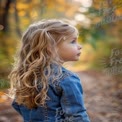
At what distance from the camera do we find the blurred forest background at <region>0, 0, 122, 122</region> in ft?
17.0

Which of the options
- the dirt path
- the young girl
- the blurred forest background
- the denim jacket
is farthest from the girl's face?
the dirt path

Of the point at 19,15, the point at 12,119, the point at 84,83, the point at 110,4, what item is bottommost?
the point at 84,83

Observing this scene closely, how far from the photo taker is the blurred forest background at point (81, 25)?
518 cm

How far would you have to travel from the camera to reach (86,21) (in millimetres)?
9680

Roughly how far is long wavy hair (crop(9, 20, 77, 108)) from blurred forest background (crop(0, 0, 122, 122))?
4.84ft

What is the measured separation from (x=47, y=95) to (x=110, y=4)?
2.17m

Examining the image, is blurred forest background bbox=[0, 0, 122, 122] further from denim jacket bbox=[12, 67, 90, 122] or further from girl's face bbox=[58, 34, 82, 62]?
denim jacket bbox=[12, 67, 90, 122]

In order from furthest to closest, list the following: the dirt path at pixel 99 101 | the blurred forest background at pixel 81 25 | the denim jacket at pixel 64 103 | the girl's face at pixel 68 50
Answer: the dirt path at pixel 99 101 < the blurred forest background at pixel 81 25 < the girl's face at pixel 68 50 < the denim jacket at pixel 64 103

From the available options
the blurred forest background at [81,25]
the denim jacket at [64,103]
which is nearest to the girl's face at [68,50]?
the denim jacket at [64,103]

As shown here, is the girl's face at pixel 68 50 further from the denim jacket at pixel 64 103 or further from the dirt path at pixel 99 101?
the dirt path at pixel 99 101

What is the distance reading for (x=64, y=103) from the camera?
2588 mm

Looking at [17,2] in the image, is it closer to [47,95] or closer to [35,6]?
[35,6]

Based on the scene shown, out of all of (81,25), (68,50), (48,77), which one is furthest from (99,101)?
(48,77)

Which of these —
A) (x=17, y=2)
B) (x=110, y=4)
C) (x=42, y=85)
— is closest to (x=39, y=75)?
(x=42, y=85)
